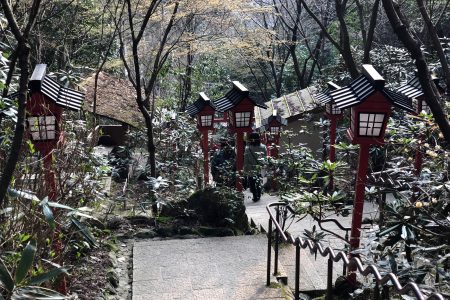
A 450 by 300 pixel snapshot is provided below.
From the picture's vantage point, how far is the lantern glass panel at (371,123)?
4.88 metres

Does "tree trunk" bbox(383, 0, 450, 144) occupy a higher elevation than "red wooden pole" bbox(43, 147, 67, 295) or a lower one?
higher

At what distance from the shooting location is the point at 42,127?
4.40 meters

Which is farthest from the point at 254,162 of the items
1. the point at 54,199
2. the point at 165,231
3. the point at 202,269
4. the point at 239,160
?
the point at 54,199

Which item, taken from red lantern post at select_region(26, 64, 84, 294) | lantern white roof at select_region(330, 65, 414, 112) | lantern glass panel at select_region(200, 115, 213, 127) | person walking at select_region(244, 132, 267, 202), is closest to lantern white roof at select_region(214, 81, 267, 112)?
lantern glass panel at select_region(200, 115, 213, 127)

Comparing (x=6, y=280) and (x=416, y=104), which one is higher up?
(x=416, y=104)

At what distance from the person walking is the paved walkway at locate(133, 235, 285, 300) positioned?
216 centimetres

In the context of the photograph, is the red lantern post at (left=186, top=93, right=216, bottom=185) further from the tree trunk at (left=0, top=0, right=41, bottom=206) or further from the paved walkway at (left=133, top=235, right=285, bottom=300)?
the tree trunk at (left=0, top=0, right=41, bottom=206)

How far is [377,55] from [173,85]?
802 centimetres

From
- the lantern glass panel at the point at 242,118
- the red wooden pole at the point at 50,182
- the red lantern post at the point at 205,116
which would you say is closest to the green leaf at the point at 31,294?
the red wooden pole at the point at 50,182

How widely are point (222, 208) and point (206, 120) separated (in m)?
2.76

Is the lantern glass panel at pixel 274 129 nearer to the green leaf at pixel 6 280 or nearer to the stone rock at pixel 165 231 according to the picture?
the stone rock at pixel 165 231

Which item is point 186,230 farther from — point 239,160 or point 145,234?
point 239,160

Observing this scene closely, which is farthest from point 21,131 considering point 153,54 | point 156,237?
point 153,54

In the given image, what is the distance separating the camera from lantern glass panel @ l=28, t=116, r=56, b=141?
436cm
